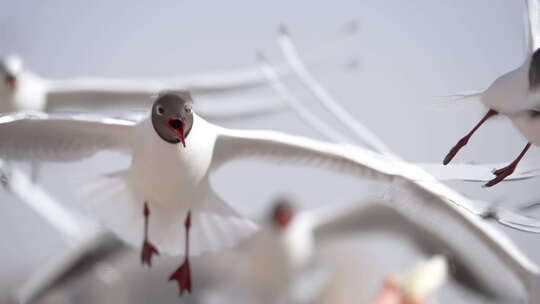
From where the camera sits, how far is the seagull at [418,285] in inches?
29.0

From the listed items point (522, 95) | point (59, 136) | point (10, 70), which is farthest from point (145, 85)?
point (522, 95)

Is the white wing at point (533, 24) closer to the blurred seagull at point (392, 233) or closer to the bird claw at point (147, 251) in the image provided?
the blurred seagull at point (392, 233)

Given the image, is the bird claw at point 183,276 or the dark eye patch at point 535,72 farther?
the bird claw at point 183,276

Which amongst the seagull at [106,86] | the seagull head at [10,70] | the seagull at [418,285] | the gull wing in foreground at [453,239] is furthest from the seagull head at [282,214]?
the seagull head at [10,70]

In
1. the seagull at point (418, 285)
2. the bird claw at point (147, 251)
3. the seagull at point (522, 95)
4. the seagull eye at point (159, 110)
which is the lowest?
the seagull at point (418, 285)

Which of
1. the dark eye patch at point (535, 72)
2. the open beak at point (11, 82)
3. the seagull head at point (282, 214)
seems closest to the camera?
the dark eye patch at point (535, 72)

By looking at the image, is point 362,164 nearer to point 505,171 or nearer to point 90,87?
point 505,171

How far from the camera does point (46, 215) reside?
95 cm

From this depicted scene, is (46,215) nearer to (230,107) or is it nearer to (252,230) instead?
(230,107)

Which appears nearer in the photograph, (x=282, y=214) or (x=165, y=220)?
(x=165, y=220)

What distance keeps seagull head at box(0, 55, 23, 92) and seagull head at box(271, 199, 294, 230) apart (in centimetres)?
65

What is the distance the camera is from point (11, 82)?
728mm

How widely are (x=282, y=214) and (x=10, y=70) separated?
0.67 m

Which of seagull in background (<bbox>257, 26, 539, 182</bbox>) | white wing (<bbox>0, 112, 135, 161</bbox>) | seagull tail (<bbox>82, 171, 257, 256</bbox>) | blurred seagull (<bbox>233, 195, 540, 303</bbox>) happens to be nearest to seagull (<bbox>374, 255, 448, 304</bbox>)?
blurred seagull (<bbox>233, 195, 540, 303</bbox>)
